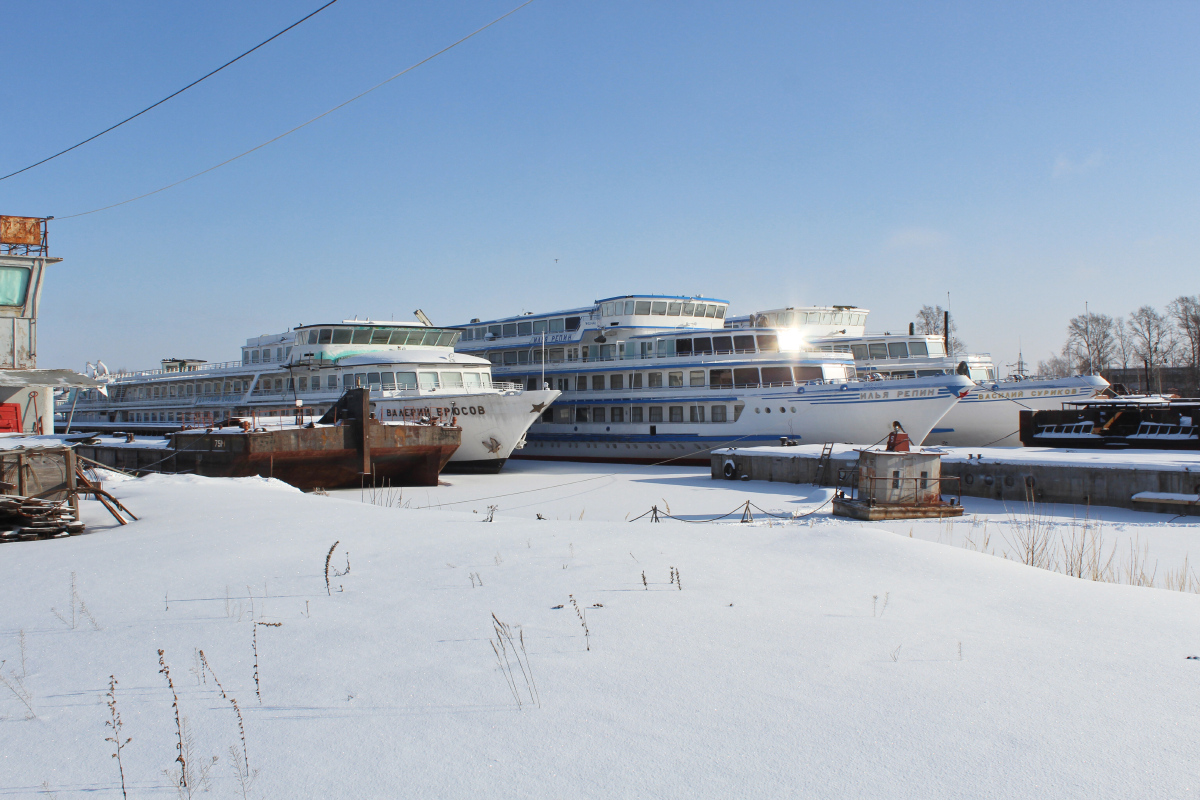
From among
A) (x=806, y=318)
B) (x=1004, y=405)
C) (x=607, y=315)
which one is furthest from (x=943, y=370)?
(x=607, y=315)

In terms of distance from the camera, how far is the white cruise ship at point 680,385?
1066 inches

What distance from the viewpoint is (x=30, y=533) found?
8.93m

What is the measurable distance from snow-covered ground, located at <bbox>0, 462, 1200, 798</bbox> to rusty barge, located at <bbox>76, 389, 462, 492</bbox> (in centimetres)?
1347

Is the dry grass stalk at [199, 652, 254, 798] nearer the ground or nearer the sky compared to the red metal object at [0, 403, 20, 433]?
nearer the ground

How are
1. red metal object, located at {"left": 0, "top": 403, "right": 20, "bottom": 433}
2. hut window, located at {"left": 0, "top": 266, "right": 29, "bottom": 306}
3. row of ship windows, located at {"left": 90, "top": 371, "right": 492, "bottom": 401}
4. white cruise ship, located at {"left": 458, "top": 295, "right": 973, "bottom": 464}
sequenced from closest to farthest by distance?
red metal object, located at {"left": 0, "top": 403, "right": 20, "bottom": 433} → hut window, located at {"left": 0, "top": 266, "right": 29, "bottom": 306} → white cruise ship, located at {"left": 458, "top": 295, "right": 973, "bottom": 464} → row of ship windows, located at {"left": 90, "top": 371, "right": 492, "bottom": 401}

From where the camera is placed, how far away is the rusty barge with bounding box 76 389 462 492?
21000 millimetres

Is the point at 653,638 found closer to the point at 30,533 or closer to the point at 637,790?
the point at 637,790

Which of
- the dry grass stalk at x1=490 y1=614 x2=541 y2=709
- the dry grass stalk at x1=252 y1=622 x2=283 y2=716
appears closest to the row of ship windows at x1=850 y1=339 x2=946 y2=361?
the dry grass stalk at x1=490 y1=614 x2=541 y2=709

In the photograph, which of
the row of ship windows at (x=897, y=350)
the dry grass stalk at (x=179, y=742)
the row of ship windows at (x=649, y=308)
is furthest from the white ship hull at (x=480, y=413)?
the dry grass stalk at (x=179, y=742)

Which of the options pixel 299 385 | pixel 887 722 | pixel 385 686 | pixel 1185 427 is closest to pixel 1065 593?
pixel 887 722

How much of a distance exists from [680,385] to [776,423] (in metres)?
4.55

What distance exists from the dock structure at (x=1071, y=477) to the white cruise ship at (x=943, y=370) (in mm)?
8861

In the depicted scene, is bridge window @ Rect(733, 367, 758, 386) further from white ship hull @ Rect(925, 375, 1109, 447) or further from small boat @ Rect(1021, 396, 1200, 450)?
small boat @ Rect(1021, 396, 1200, 450)

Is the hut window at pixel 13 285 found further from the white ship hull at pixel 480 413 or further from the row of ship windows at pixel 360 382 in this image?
the white ship hull at pixel 480 413
